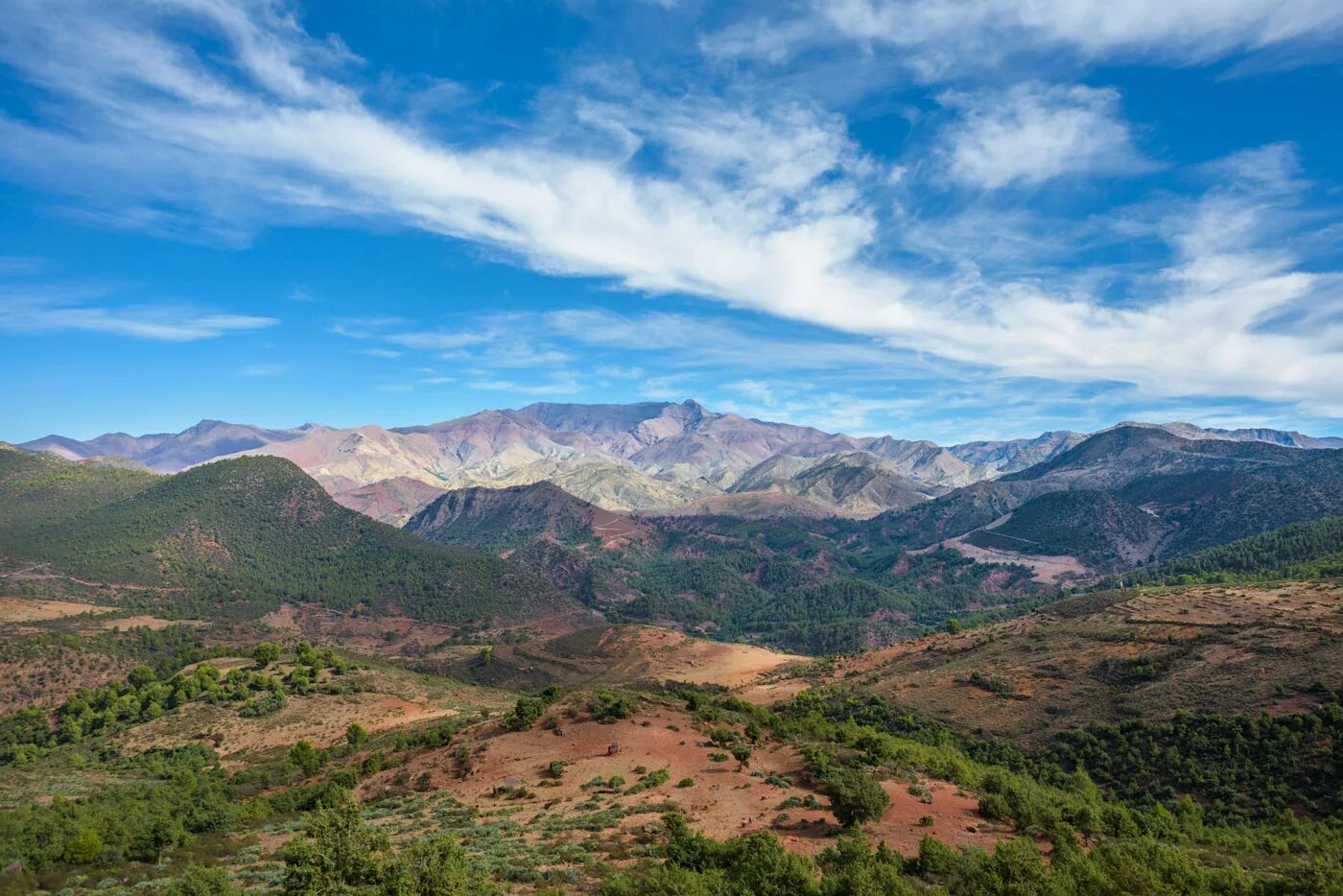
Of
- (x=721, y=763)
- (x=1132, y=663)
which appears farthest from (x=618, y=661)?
(x=721, y=763)

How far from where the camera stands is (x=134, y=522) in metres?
184

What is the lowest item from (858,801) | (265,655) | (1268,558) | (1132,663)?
(1132,663)

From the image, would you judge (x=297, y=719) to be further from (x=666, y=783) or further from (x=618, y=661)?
(x=618, y=661)

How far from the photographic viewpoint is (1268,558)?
153000 millimetres

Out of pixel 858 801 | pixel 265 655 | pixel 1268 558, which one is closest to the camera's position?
pixel 858 801

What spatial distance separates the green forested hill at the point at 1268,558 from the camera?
427ft

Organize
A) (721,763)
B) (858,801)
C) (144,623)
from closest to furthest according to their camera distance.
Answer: (858,801)
(721,763)
(144,623)

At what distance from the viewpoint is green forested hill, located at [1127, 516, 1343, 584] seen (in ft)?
427

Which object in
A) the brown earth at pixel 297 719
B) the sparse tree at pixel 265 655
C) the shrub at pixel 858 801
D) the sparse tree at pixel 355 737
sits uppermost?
the shrub at pixel 858 801

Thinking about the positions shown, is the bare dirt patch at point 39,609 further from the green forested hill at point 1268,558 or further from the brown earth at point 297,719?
the green forested hill at point 1268,558

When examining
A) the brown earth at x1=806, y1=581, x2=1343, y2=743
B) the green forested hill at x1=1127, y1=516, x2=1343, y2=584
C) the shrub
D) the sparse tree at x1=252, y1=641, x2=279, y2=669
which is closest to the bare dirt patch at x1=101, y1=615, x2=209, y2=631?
the sparse tree at x1=252, y1=641, x2=279, y2=669

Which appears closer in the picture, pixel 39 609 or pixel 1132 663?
pixel 1132 663

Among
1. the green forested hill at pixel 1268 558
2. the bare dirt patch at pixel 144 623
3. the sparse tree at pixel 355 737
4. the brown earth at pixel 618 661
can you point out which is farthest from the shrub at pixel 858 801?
the bare dirt patch at pixel 144 623

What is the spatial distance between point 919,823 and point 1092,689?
55503 mm
